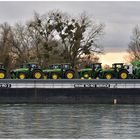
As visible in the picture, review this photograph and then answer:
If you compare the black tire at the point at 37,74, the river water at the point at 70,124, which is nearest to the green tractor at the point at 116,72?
the black tire at the point at 37,74

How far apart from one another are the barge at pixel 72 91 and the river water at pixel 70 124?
9071mm

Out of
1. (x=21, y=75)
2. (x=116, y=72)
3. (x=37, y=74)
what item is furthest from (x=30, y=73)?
(x=116, y=72)

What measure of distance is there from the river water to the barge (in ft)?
29.8

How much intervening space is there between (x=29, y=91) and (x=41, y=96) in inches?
38.6

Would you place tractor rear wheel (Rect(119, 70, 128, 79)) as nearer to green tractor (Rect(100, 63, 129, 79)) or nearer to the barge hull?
green tractor (Rect(100, 63, 129, 79))

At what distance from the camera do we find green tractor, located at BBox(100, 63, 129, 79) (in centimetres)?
5297

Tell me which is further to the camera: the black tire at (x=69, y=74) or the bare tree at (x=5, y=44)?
the bare tree at (x=5, y=44)

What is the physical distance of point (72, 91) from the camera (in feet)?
165

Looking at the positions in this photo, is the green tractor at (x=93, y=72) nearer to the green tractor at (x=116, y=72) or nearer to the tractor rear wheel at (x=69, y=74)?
the green tractor at (x=116, y=72)

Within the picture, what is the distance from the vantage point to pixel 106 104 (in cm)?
4988

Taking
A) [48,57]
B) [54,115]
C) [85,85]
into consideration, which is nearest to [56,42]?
[48,57]

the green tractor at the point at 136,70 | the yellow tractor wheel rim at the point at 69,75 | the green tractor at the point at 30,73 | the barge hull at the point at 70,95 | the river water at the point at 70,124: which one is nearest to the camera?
the river water at the point at 70,124

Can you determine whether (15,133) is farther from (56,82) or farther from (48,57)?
(48,57)

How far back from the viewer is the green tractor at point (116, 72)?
53.0 m
